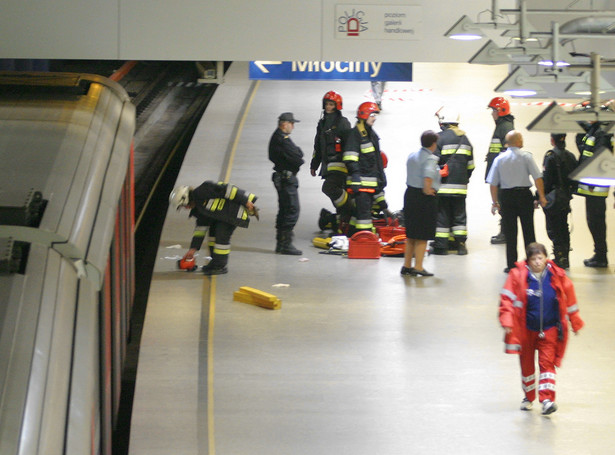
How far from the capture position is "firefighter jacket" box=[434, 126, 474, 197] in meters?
14.2

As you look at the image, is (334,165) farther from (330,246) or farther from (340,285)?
(340,285)

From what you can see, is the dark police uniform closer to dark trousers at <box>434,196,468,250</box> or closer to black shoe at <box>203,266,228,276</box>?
dark trousers at <box>434,196,468,250</box>

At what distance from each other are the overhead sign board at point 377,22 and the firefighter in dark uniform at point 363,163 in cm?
159

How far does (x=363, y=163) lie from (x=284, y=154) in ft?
3.51

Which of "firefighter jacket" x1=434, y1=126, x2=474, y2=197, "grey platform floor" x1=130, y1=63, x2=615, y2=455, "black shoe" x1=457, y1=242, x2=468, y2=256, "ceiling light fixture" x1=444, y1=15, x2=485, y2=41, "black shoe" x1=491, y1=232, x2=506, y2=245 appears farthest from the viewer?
"black shoe" x1=491, y1=232, x2=506, y2=245

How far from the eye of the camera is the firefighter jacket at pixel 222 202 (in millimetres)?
12852

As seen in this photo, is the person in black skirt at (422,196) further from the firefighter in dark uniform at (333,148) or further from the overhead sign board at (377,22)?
the overhead sign board at (377,22)

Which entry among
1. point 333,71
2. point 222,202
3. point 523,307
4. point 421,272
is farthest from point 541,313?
point 333,71

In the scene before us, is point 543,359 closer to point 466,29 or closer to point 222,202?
point 466,29

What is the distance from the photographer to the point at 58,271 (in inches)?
194

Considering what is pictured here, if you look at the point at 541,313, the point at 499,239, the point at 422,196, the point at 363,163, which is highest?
the point at 363,163

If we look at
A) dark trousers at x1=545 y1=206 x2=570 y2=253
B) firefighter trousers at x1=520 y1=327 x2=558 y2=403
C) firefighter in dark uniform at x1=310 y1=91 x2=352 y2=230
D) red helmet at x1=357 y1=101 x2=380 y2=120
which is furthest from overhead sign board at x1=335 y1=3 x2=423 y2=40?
firefighter trousers at x1=520 y1=327 x2=558 y2=403

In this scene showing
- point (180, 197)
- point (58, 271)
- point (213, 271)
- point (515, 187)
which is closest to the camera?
Result: point (58, 271)

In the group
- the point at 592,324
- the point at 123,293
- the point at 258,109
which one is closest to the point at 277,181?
the point at 592,324
